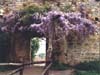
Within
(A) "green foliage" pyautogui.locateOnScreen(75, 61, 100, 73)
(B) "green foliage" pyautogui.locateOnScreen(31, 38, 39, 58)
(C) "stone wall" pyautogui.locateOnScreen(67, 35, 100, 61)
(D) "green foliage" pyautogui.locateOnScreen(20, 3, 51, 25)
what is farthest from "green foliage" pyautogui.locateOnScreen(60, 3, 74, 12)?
(B) "green foliage" pyautogui.locateOnScreen(31, 38, 39, 58)

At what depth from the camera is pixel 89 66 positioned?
14.3 m

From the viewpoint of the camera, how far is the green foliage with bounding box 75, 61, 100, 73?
1405cm

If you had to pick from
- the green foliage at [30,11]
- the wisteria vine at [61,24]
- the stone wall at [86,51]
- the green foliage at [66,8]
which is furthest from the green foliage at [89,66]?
the green foliage at [30,11]

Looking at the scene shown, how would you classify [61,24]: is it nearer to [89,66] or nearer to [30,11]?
[30,11]

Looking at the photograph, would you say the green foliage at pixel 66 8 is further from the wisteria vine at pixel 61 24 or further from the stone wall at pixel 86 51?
the stone wall at pixel 86 51

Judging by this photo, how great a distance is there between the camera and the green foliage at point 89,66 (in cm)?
1405

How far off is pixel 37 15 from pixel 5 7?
186 centimetres

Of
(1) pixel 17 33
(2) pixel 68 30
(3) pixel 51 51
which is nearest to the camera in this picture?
(2) pixel 68 30

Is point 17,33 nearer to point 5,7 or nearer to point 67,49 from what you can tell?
point 5,7

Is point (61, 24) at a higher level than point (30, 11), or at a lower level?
lower

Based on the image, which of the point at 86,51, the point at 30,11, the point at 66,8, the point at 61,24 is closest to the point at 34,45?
the point at 86,51

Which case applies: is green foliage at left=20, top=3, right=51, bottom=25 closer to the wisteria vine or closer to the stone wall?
the wisteria vine

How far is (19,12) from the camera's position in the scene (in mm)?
14430

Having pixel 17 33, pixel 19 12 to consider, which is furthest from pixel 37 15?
pixel 17 33
